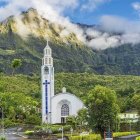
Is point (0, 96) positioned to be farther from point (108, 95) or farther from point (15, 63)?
point (108, 95)

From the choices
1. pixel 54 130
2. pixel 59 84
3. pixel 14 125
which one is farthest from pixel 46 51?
pixel 59 84

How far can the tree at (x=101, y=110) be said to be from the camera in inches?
2598

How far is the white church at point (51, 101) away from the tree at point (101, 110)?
5486 centimetres

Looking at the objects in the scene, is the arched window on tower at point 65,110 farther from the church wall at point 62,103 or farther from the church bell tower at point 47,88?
the church bell tower at point 47,88

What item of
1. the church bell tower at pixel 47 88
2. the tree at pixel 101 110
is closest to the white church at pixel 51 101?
the church bell tower at pixel 47 88

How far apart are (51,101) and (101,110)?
59.3 meters

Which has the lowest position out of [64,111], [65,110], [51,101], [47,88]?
[64,111]

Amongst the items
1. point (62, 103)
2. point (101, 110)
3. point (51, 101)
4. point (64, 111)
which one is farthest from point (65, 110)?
point (101, 110)

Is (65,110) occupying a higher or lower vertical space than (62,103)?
lower

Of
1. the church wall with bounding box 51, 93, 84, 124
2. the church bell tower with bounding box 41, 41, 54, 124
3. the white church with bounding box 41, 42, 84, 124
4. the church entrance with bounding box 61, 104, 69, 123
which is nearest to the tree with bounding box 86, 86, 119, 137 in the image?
the white church with bounding box 41, 42, 84, 124

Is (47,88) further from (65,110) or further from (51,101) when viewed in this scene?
(65,110)

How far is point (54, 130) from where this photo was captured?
9438 cm

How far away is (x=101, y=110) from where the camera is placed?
66312 millimetres

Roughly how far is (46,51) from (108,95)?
59.2 meters
